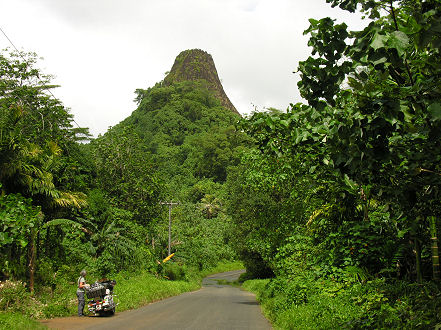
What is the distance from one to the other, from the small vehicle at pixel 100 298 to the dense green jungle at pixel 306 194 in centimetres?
86

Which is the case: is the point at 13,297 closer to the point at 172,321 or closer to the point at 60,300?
the point at 60,300

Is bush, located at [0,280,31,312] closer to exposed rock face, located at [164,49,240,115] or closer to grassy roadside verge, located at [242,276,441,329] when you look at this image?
grassy roadside verge, located at [242,276,441,329]

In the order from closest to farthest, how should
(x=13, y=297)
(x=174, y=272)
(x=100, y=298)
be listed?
1. (x=13, y=297)
2. (x=100, y=298)
3. (x=174, y=272)

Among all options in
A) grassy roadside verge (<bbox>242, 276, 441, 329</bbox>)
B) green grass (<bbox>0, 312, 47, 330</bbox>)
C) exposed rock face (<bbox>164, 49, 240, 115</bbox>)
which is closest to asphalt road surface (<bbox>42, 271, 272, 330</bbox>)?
green grass (<bbox>0, 312, 47, 330</bbox>)

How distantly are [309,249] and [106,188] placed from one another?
62.8 ft

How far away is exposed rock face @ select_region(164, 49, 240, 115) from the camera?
12710 cm

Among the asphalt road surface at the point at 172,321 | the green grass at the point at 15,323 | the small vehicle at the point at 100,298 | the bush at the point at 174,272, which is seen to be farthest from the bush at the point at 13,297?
the bush at the point at 174,272

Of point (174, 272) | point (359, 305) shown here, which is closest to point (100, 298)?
point (359, 305)

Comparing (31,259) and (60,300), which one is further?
(31,259)

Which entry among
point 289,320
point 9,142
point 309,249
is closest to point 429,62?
point 289,320

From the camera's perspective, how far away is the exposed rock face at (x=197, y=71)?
417 ft

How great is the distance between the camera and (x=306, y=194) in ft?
48.2

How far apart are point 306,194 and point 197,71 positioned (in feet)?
388

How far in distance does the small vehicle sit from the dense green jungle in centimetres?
86
